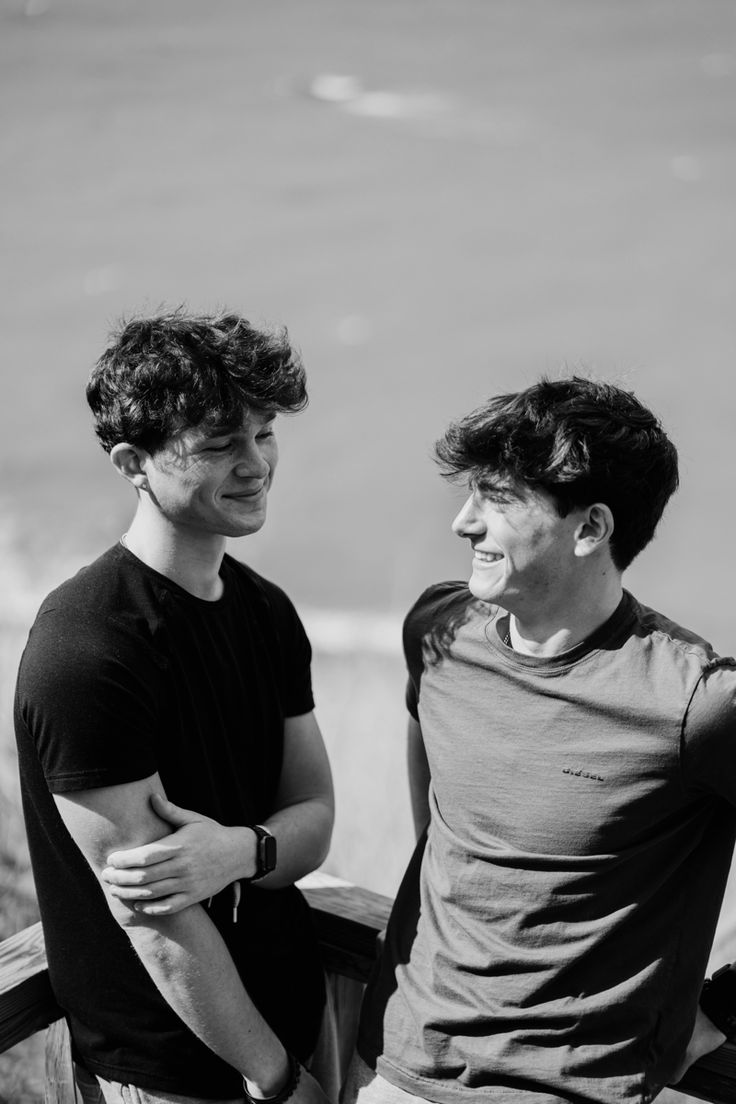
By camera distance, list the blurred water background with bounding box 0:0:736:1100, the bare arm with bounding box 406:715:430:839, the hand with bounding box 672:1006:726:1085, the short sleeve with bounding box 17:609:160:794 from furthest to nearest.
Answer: the blurred water background with bounding box 0:0:736:1100, the bare arm with bounding box 406:715:430:839, the hand with bounding box 672:1006:726:1085, the short sleeve with bounding box 17:609:160:794

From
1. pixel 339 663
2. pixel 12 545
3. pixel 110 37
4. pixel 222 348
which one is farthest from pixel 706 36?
pixel 222 348

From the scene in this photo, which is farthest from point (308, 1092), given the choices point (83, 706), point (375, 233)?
point (375, 233)

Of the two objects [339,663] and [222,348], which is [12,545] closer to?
[339,663]

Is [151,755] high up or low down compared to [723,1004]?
up

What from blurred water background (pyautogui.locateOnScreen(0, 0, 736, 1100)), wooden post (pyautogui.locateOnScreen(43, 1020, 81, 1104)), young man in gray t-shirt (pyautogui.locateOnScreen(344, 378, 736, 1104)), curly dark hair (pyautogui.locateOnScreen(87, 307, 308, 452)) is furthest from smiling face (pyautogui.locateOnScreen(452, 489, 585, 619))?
blurred water background (pyautogui.locateOnScreen(0, 0, 736, 1100))

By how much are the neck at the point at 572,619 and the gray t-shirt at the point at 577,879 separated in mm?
19

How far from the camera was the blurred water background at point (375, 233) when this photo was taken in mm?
6414

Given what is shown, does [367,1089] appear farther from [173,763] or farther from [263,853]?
[173,763]

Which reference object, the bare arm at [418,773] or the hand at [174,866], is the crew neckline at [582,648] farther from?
the hand at [174,866]

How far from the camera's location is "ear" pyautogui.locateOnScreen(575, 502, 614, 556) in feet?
5.38

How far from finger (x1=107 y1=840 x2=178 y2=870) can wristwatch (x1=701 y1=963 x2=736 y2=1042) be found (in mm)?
788

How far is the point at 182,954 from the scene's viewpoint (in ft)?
5.01

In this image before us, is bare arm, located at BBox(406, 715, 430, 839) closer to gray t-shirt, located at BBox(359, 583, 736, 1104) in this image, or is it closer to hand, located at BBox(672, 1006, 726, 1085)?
gray t-shirt, located at BBox(359, 583, 736, 1104)

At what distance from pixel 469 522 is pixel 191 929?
69 centimetres
